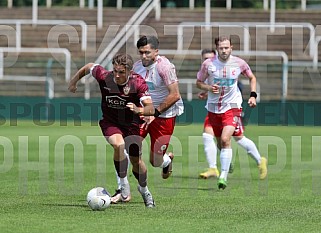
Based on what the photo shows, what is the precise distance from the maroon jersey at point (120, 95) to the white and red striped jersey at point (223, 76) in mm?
3527

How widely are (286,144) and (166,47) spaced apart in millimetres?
12232

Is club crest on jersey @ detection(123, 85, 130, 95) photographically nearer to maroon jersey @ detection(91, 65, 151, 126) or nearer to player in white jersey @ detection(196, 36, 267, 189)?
maroon jersey @ detection(91, 65, 151, 126)

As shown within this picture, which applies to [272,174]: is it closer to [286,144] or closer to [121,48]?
[286,144]

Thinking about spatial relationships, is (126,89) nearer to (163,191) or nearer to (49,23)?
(163,191)

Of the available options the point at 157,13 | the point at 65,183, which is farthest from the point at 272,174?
the point at 157,13

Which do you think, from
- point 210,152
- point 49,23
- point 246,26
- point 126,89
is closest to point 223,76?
point 210,152

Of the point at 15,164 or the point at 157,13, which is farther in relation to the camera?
the point at 157,13

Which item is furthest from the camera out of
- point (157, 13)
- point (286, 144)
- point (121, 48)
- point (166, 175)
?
point (157, 13)

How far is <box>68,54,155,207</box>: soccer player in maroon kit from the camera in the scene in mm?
11680

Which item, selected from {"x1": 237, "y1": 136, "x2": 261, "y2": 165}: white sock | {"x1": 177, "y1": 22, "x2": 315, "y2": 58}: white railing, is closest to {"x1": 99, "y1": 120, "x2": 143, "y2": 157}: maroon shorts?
{"x1": 237, "y1": 136, "x2": 261, "y2": 165}: white sock

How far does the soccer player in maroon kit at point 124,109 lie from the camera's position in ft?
38.3

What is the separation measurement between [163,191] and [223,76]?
2488mm

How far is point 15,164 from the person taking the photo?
1783cm

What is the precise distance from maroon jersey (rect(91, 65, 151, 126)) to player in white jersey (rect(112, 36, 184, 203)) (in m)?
0.49
